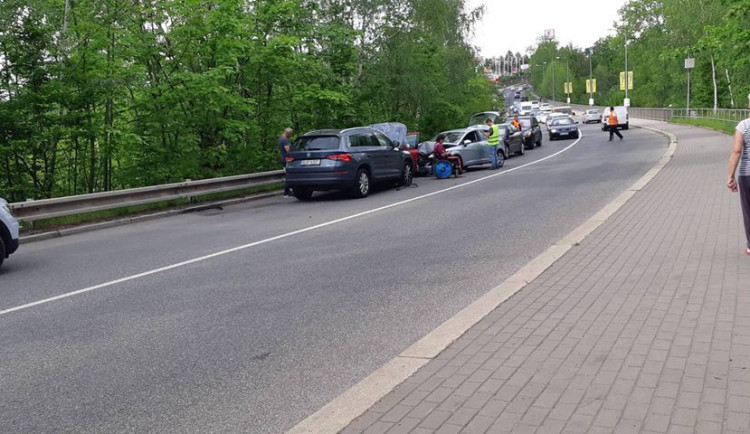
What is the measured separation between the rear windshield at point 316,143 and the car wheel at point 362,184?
0.97m

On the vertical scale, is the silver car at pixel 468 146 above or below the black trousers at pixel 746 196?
below

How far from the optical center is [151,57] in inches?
781

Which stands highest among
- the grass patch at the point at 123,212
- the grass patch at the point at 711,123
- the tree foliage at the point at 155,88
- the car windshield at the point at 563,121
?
the tree foliage at the point at 155,88

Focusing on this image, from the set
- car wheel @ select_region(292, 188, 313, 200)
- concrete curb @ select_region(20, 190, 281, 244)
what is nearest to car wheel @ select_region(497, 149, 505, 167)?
car wheel @ select_region(292, 188, 313, 200)

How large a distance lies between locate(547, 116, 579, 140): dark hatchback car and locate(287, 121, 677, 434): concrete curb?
40.6 metres

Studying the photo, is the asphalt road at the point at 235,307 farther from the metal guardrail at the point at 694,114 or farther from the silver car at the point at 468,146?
the metal guardrail at the point at 694,114

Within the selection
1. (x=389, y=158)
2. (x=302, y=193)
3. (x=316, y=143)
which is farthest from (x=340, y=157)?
(x=389, y=158)

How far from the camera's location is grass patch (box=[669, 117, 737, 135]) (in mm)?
39447

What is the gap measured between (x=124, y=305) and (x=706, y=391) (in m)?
5.55

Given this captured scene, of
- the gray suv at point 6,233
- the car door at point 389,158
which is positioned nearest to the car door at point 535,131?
the car door at point 389,158

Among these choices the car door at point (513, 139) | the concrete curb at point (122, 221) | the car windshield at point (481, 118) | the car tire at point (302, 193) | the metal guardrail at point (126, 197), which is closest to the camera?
the concrete curb at point (122, 221)

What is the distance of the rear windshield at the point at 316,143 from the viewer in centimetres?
1883

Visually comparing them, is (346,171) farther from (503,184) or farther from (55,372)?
(55,372)

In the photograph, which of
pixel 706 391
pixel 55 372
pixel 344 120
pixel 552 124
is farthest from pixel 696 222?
pixel 552 124
